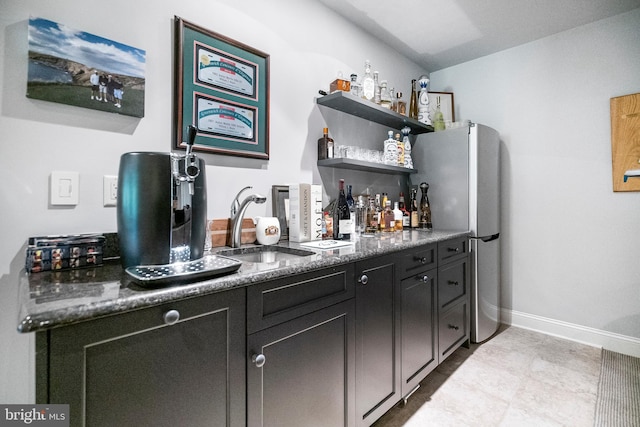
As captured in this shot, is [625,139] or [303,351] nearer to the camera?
[303,351]

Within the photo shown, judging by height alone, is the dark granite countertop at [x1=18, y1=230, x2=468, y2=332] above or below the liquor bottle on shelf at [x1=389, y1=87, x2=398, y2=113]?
below

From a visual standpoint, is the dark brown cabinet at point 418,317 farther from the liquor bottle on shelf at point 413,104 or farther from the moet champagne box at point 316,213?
the liquor bottle on shelf at point 413,104

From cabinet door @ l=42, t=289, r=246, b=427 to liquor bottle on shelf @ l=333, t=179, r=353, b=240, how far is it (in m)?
0.98

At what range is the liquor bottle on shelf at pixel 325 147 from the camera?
2.00 m

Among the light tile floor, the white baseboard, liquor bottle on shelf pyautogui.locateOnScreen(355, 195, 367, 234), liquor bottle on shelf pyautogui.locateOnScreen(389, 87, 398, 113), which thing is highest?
liquor bottle on shelf pyautogui.locateOnScreen(389, 87, 398, 113)

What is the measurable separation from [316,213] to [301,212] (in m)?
0.09

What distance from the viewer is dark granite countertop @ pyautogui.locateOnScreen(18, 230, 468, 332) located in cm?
60

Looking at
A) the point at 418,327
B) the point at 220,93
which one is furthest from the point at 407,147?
the point at 220,93

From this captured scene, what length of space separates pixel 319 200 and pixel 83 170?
3.47 ft

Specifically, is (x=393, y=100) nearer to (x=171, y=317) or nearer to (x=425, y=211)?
(x=425, y=211)

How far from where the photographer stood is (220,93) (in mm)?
1517

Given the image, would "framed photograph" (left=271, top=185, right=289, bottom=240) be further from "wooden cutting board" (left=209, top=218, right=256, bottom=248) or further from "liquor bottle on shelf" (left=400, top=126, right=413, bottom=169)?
"liquor bottle on shelf" (left=400, top=126, right=413, bottom=169)

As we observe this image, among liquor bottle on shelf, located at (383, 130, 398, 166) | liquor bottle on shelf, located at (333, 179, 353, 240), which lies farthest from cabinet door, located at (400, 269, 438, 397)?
liquor bottle on shelf, located at (383, 130, 398, 166)

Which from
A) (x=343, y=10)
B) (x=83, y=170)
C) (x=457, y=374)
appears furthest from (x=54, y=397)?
(x=343, y=10)
